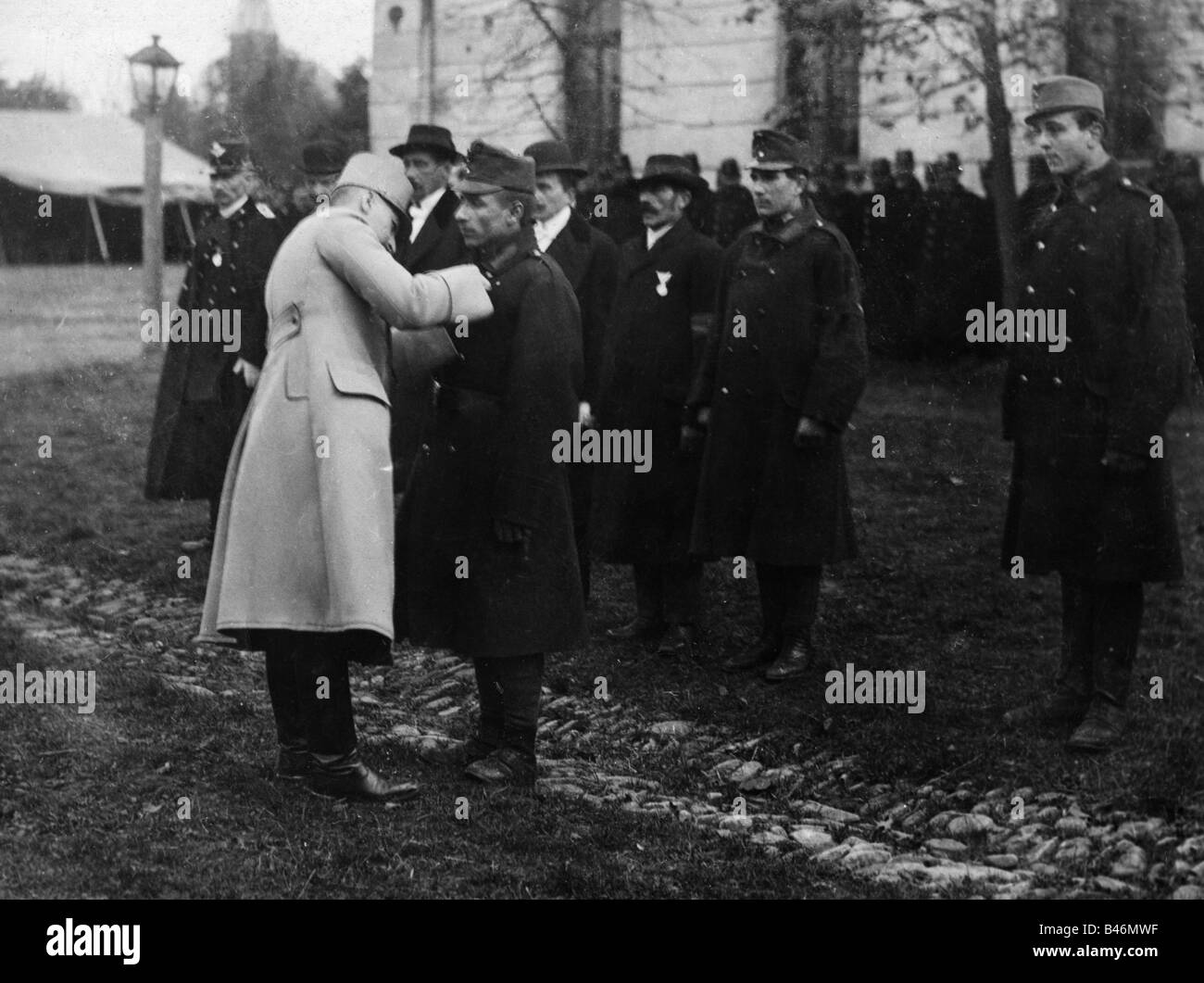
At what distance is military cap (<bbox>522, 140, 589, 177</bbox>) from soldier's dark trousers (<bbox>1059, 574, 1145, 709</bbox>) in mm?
2851

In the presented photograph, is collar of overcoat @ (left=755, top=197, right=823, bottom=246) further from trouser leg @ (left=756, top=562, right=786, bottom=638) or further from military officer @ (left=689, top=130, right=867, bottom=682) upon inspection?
trouser leg @ (left=756, top=562, right=786, bottom=638)

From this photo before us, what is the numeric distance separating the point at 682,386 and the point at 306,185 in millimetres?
1852

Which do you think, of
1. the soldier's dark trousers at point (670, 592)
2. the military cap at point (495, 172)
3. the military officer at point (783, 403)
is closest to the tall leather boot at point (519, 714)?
the military officer at point (783, 403)

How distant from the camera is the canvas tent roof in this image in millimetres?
6363

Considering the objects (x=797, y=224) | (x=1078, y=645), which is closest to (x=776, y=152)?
(x=797, y=224)

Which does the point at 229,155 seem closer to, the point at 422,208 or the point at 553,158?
the point at 422,208

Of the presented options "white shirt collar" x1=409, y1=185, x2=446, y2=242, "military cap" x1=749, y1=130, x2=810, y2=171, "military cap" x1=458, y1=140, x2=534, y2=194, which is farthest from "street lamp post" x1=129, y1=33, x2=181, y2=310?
"military cap" x1=749, y1=130, x2=810, y2=171

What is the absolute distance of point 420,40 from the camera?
6543mm

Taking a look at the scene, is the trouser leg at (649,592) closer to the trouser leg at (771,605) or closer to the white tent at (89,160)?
the trouser leg at (771,605)

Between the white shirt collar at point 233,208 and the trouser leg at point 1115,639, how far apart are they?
13.4 feet

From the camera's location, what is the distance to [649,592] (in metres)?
6.55

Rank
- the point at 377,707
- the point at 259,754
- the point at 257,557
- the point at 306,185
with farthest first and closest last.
A: the point at 306,185, the point at 377,707, the point at 259,754, the point at 257,557
